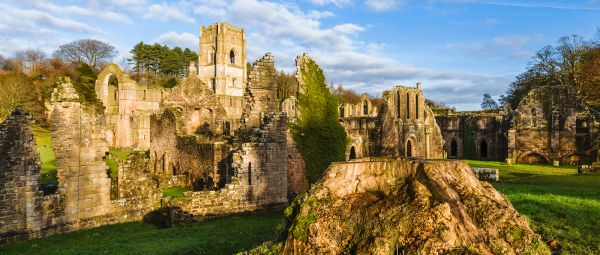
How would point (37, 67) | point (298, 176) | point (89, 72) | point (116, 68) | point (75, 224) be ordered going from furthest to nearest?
point (37, 67) → point (89, 72) → point (116, 68) → point (298, 176) → point (75, 224)

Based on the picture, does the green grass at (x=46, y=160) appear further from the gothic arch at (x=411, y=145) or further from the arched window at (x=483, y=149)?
the arched window at (x=483, y=149)

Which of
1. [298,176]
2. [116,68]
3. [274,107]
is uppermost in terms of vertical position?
[116,68]

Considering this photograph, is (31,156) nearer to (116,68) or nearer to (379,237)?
(379,237)

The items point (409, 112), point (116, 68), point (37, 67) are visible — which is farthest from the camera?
point (37, 67)

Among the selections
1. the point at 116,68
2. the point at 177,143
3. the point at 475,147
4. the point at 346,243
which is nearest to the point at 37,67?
the point at 116,68

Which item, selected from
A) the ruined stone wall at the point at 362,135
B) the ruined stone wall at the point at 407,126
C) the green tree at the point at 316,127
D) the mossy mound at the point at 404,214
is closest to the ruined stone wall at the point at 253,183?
the green tree at the point at 316,127

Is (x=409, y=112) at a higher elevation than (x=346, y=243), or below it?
higher

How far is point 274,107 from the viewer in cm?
1678

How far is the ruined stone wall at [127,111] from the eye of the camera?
44531 millimetres

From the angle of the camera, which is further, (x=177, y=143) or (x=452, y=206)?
(x=177, y=143)

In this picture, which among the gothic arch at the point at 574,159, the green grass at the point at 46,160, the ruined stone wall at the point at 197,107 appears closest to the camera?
the green grass at the point at 46,160

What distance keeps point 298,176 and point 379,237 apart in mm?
11046

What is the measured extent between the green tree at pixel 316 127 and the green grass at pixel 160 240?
364 cm

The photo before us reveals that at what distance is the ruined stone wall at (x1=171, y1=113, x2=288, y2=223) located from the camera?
1416 cm
